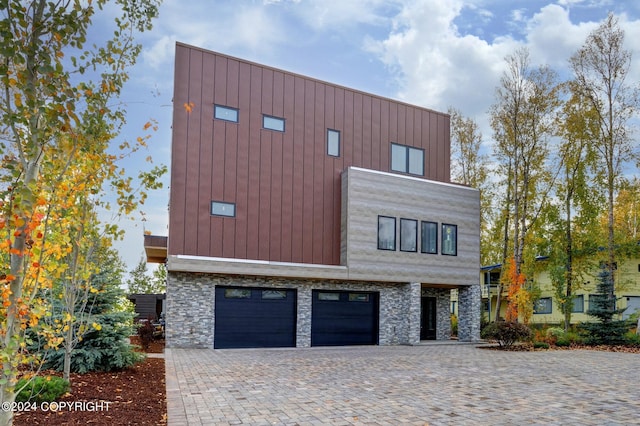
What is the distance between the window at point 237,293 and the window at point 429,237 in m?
6.51

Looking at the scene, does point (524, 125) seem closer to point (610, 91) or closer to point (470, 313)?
point (610, 91)

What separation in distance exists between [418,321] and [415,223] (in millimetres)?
3456

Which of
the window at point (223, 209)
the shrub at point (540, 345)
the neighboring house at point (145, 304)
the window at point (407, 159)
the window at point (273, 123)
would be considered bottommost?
the shrub at point (540, 345)

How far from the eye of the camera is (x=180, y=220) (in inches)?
584

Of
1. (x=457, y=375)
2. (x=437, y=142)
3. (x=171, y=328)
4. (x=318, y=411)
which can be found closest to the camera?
(x=318, y=411)

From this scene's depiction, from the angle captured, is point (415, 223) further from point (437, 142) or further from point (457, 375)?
point (457, 375)

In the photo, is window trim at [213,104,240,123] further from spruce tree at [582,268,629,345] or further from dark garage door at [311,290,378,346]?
spruce tree at [582,268,629,345]

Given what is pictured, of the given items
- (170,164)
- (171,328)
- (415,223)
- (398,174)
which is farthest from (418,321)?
(170,164)

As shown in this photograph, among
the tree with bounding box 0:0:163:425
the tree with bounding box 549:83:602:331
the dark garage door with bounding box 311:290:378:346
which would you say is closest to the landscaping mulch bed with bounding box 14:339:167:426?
the tree with bounding box 0:0:163:425

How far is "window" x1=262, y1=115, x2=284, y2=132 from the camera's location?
54.2 feet

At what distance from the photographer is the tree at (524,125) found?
2169 cm

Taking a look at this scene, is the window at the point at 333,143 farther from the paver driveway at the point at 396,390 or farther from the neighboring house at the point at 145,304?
the neighboring house at the point at 145,304

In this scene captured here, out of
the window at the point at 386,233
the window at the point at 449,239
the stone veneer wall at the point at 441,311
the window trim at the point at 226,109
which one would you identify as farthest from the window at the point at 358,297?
the window trim at the point at 226,109

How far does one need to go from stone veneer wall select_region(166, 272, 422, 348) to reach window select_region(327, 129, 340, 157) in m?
4.44
